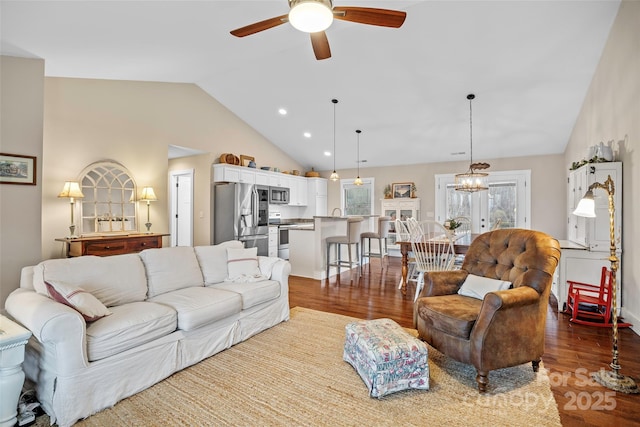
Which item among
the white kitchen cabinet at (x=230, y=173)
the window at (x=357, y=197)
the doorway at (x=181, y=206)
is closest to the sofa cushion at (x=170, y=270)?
the white kitchen cabinet at (x=230, y=173)

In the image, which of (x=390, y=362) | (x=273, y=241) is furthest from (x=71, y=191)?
(x=390, y=362)

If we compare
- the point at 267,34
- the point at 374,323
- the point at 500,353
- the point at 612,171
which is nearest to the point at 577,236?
the point at 612,171

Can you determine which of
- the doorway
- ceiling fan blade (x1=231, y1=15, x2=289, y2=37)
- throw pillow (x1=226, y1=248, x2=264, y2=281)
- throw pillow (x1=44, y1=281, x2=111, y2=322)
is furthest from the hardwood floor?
ceiling fan blade (x1=231, y1=15, x2=289, y2=37)

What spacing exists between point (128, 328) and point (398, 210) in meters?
6.62

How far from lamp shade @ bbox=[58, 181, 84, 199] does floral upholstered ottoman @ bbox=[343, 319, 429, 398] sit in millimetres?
4100

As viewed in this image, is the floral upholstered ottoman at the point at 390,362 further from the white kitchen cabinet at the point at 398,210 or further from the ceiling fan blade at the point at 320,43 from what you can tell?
the white kitchen cabinet at the point at 398,210

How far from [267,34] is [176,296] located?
10.7 feet

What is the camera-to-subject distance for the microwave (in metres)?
7.12

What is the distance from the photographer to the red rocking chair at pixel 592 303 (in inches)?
127

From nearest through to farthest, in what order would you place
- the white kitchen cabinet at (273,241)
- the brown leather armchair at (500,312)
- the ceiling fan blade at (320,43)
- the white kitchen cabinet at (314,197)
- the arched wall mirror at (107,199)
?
the brown leather armchair at (500,312)
the ceiling fan blade at (320,43)
the arched wall mirror at (107,199)
the white kitchen cabinet at (273,241)
the white kitchen cabinet at (314,197)

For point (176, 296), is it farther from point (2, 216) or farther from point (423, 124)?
point (423, 124)

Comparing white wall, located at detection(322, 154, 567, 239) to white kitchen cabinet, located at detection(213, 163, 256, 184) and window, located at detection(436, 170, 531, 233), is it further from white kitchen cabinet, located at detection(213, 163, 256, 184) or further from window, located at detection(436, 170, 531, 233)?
white kitchen cabinet, located at detection(213, 163, 256, 184)

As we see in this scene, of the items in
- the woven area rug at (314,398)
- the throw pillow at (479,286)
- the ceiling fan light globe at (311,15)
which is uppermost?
the ceiling fan light globe at (311,15)

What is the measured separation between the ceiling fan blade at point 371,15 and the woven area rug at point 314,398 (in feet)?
8.24
